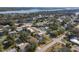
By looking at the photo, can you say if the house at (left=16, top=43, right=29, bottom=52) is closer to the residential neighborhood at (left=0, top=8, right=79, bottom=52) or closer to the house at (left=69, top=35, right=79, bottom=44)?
the residential neighborhood at (left=0, top=8, right=79, bottom=52)

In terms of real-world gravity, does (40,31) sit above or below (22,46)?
above

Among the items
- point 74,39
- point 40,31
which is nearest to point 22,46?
point 40,31

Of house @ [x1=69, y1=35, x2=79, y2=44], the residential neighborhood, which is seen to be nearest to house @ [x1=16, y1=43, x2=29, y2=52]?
the residential neighborhood

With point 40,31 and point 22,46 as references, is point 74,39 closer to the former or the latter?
point 40,31

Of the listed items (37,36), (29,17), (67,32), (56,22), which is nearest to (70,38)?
(67,32)

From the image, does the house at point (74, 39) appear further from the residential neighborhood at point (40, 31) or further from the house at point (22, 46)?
the house at point (22, 46)

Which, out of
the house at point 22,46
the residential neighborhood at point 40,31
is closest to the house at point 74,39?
the residential neighborhood at point 40,31

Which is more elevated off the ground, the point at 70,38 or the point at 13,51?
the point at 70,38

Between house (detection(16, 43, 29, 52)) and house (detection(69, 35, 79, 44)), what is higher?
house (detection(69, 35, 79, 44))

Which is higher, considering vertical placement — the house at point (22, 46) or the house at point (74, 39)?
the house at point (74, 39)
